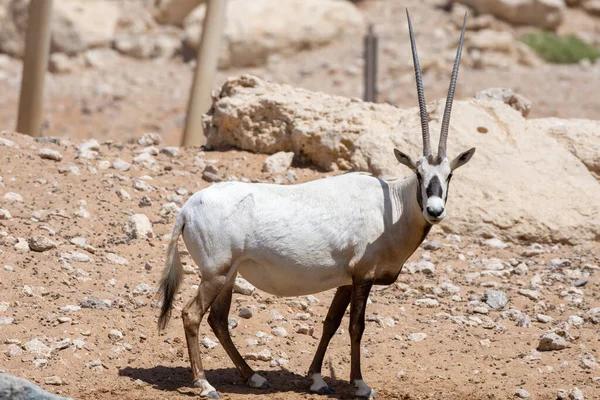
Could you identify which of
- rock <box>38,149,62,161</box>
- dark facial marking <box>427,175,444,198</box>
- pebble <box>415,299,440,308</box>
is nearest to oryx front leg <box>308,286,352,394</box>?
dark facial marking <box>427,175,444,198</box>

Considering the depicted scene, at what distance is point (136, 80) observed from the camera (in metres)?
24.8

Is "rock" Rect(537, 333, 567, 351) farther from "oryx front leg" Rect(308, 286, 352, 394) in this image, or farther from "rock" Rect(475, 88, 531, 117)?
"rock" Rect(475, 88, 531, 117)

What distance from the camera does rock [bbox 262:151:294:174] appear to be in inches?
454

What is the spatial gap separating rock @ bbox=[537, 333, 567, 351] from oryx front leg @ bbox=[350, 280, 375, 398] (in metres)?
1.98

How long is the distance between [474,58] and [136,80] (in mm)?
8358

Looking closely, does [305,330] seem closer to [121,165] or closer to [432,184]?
[432,184]

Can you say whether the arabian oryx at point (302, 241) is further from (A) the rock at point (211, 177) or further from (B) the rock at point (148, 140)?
(B) the rock at point (148, 140)

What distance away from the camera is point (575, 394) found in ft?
25.2

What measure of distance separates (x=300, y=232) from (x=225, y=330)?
3.19ft

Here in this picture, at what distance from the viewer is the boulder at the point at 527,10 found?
87.7 ft

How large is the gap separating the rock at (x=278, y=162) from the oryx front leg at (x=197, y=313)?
4.19m

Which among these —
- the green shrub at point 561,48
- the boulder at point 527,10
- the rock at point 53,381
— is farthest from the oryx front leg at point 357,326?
the boulder at point 527,10

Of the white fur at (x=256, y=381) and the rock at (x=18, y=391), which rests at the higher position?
the rock at (x=18, y=391)

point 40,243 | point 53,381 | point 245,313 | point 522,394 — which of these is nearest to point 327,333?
point 245,313
